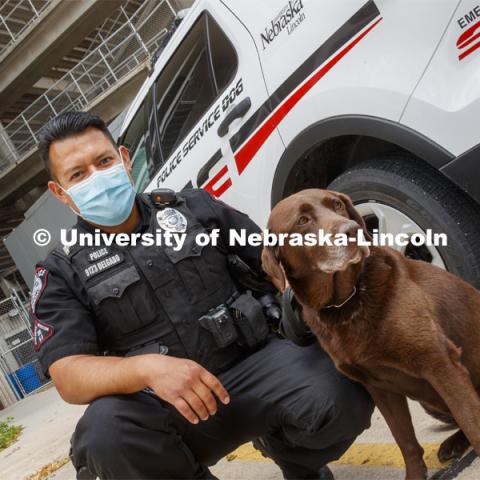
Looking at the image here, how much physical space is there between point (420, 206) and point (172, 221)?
3.40 feet

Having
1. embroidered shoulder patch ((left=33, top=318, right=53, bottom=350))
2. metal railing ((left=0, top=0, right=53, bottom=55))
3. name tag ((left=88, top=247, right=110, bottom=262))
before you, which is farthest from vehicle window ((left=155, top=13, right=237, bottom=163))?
metal railing ((left=0, top=0, right=53, bottom=55))

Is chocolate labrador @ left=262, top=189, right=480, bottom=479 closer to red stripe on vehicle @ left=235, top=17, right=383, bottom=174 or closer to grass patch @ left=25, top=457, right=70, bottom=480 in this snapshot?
red stripe on vehicle @ left=235, top=17, right=383, bottom=174

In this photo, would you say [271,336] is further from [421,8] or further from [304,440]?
[421,8]

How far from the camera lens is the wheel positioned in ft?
6.49

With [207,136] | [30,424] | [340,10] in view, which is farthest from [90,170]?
[30,424]

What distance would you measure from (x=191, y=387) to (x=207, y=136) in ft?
5.66

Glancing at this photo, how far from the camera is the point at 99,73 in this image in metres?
17.6

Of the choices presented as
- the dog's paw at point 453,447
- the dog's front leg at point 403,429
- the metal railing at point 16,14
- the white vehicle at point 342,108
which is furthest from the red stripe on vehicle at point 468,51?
the metal railing at point 16,14

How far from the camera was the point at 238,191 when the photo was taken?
2.91 meters

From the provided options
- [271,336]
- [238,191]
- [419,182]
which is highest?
[238,191]

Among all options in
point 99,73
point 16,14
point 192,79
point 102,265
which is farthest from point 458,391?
point 16,14

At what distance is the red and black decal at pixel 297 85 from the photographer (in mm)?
2017

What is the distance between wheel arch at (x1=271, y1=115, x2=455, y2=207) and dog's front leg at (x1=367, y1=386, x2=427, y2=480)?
0.87 meters

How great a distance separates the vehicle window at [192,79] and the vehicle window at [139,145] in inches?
11.7
